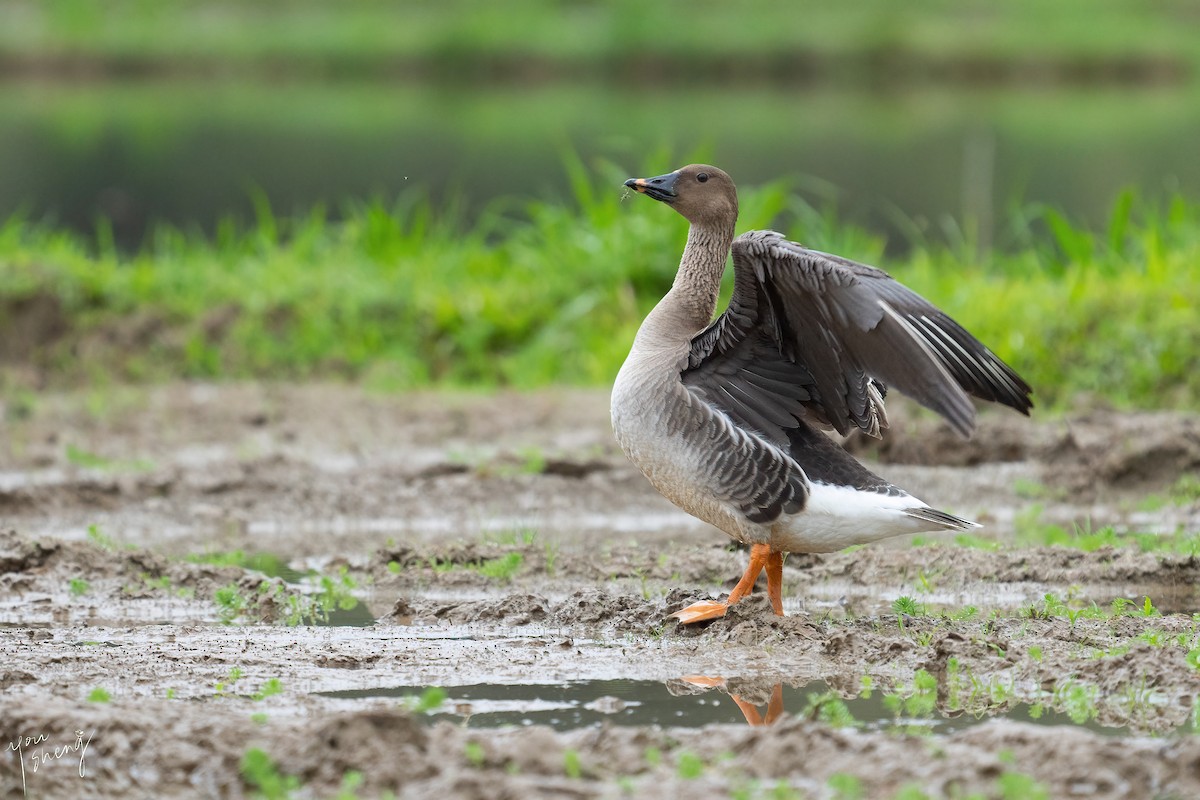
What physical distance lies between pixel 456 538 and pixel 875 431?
95.7 inches

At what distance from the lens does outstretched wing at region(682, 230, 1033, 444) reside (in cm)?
521

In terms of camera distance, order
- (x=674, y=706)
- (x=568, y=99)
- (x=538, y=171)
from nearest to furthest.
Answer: (x=674, y=706) → (x=538, y=171) → (x=568, y=99)

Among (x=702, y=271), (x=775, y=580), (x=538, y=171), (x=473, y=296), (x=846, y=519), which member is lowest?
(x=775, y=580)

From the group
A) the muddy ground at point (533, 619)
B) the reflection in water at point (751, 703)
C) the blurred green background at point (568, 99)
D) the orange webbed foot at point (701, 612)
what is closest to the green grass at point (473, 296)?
the muddy ground at point (533, 619)

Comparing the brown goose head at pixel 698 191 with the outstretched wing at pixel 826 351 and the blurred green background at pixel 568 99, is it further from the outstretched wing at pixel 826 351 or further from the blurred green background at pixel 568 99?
the blurred green background at pixel 568 99

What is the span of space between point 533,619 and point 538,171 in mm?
20000

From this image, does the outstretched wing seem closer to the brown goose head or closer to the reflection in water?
the brown goose head

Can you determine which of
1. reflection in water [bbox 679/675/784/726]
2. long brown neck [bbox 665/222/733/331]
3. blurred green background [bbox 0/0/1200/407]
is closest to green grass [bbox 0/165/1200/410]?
blurred green background [bbox 0/0/1200/407]

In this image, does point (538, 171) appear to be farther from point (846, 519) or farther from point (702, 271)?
point (846, 519)

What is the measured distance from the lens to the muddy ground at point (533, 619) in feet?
13.0

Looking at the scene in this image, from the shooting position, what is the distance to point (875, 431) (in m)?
6.09

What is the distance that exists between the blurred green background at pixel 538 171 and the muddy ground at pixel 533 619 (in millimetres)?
1238

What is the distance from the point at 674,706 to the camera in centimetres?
474

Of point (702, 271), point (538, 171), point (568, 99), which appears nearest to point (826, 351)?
point (702, 271)
